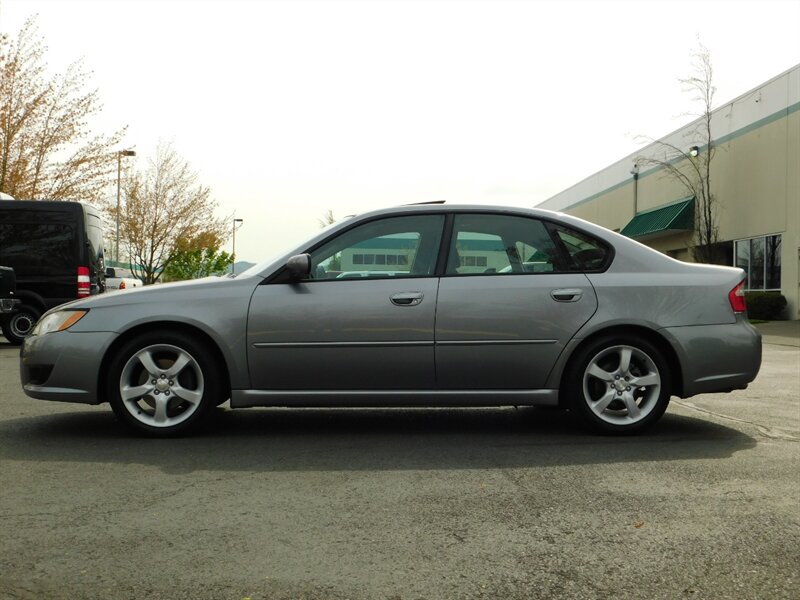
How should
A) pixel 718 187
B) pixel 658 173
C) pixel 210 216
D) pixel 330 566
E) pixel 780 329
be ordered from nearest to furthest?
pixel 330 566, pixel 780 329, pixel 718 187, pixel 658 173, pixel 210 216

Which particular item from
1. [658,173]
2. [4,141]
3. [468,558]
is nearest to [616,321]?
[468,558]

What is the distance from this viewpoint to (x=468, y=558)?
3.33 metres

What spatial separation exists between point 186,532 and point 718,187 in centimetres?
2883

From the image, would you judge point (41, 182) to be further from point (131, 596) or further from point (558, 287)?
point (131, 596)

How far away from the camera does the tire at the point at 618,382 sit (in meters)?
5.86

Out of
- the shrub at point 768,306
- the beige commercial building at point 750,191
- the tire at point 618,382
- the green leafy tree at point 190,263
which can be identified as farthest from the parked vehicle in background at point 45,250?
the green leafy tree at point 190,263

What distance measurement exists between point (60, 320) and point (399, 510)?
3081 millimetres

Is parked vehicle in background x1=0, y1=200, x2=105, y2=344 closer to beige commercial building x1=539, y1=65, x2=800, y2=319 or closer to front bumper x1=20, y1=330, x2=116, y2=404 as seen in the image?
front bumper x1=20, y1=330, x2=116, y2=404

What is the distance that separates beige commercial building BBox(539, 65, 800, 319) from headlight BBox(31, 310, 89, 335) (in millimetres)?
22517

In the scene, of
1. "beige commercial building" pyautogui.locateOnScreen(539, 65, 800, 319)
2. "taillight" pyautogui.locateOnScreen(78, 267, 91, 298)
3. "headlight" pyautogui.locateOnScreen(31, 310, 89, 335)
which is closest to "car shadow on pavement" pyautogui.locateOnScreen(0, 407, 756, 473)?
"headlight" pyautogui.locateOnScreen(31, 310, 89, 335)

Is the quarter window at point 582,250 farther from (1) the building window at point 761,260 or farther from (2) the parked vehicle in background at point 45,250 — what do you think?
(1) the building window at point 761,260

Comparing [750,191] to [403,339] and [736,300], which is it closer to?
[736,300]

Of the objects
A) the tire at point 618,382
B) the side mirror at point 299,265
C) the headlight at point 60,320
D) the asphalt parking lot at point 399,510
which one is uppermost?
the side mirror at point 299,265

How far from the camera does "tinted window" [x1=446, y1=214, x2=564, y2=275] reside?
19.6 ft
